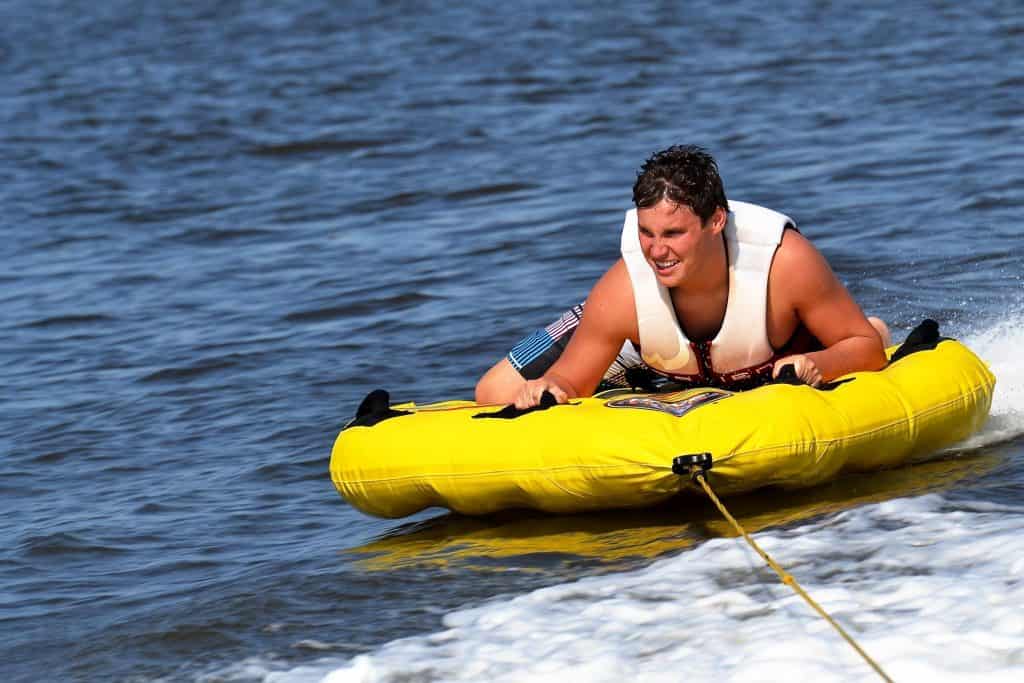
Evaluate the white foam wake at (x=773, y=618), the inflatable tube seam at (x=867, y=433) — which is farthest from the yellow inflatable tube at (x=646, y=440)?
the white foam wake at (x=773, y=618)

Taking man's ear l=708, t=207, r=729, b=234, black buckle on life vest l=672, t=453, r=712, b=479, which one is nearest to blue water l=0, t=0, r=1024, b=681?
black buckle on life vest l=672, t=453, r=712, b=479

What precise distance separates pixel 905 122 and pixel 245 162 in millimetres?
5664

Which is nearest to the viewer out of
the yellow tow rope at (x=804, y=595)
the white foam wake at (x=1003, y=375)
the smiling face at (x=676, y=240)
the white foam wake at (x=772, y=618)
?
the yellow tow rope at (x=804, y=595)

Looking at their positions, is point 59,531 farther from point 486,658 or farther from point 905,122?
point 905,122

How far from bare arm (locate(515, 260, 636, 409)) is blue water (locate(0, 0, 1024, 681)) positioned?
0.58 metres

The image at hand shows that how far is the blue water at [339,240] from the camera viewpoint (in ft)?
17.0

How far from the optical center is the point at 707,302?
5.16m

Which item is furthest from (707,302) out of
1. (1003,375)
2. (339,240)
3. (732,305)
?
(339,240)

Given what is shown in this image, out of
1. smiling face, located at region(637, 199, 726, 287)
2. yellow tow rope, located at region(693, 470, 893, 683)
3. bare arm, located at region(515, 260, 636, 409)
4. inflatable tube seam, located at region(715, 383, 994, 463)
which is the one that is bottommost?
yellow tow rope, located at region(693, 470, 893, 683)

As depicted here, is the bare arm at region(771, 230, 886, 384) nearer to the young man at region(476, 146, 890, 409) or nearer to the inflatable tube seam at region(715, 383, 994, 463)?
the young man at region(476, 146, 890, 409)

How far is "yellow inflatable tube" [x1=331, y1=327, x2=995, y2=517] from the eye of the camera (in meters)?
4.79

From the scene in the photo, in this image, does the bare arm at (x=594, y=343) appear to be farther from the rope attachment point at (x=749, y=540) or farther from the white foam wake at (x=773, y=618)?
the white foam wake at (x=773, y=618)

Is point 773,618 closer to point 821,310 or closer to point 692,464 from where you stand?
point 692,464

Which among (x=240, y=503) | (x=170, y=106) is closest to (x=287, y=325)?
(x=240, y=503)
